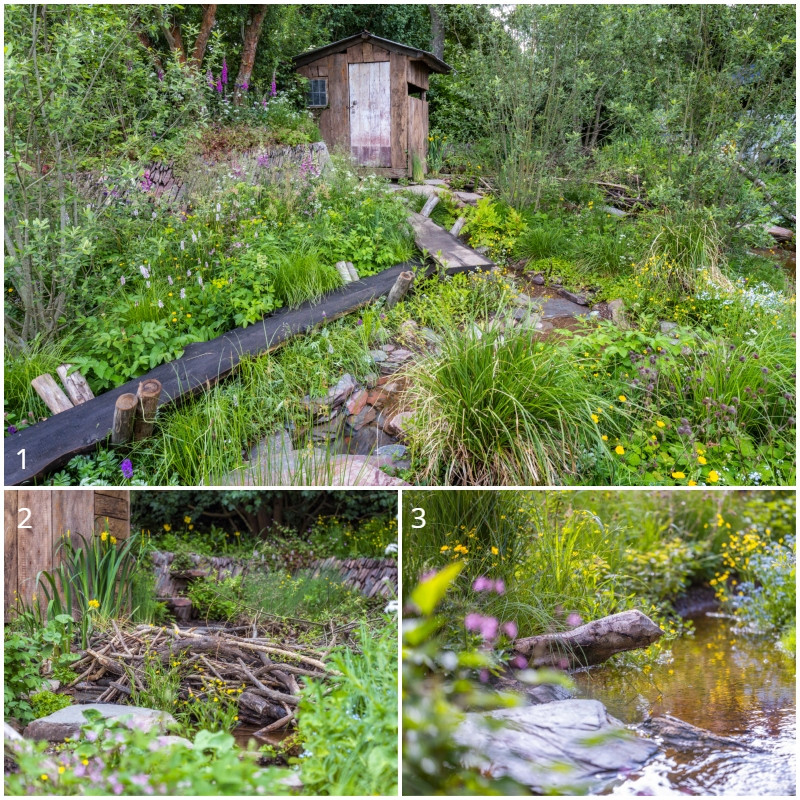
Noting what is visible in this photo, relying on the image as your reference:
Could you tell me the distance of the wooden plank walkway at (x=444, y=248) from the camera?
4977 mm

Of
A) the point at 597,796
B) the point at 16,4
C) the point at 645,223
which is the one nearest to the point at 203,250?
the point at 16,4

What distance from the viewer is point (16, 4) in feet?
12.8

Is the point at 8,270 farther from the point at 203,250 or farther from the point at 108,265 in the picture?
the point at 203,250

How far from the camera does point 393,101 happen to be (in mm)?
6406

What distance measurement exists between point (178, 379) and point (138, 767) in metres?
2.23

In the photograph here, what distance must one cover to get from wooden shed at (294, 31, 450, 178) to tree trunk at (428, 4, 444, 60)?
4.4 inches

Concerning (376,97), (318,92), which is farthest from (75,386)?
(318,92)

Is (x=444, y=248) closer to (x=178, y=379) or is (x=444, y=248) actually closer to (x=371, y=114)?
(x=371, y=114)

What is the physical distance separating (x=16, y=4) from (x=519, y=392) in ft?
12.6

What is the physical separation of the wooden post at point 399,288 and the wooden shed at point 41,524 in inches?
94.4

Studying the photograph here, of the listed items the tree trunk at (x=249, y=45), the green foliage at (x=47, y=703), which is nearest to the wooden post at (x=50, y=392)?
the green foliage at (x=47, y=703)

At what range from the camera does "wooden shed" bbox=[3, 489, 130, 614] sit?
297 cm

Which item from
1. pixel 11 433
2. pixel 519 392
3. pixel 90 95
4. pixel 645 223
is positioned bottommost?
pixel 11 433

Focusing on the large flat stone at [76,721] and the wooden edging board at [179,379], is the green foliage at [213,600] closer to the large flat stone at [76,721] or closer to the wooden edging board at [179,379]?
the large flat stone at [76,721]
